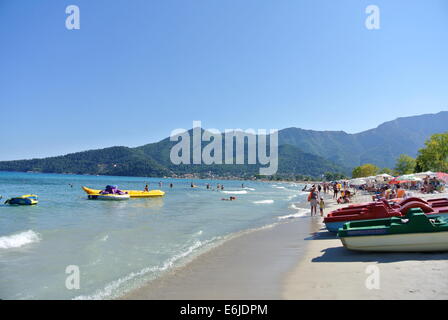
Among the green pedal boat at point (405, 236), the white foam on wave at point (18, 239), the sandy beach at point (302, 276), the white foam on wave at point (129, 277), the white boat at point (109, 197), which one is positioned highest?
the green pedal boat at point (405, 236)

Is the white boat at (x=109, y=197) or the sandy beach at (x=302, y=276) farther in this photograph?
the white boat at (x=109, y=197)

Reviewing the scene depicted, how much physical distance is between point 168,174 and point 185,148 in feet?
76.9

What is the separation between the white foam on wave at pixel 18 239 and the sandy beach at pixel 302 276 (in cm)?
690

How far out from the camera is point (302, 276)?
650cm

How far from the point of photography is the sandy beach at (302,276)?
5281 mm

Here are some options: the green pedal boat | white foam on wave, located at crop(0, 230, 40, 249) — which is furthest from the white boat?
the green pedal boat

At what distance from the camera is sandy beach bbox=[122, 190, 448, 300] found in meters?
5.28

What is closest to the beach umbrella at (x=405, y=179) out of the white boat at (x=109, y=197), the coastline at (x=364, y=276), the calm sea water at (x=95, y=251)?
the calm sea water at (x=95, y=251)

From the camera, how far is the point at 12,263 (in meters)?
8.24

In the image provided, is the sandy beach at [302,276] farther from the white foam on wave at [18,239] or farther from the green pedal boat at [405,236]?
the white foam on wave at [18,239]

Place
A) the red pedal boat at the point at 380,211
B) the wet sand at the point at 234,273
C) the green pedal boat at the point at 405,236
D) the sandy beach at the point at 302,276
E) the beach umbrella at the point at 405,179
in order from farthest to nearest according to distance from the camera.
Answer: the beach umbrella at the point at 405,179 → the red pedal boat at the point at 380,211 → the green pedal boat at the point at 405,236 → the wet sand at the point at 234,273 → the sandy beach at the point at 302,276

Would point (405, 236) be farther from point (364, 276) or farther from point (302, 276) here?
point (302, 276)

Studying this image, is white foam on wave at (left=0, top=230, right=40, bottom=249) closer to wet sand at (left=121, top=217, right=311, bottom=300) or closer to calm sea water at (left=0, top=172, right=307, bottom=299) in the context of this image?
calm sea water at (left=0, top=172, right=307, bottom=299)

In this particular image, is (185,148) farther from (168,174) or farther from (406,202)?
(406,202)
